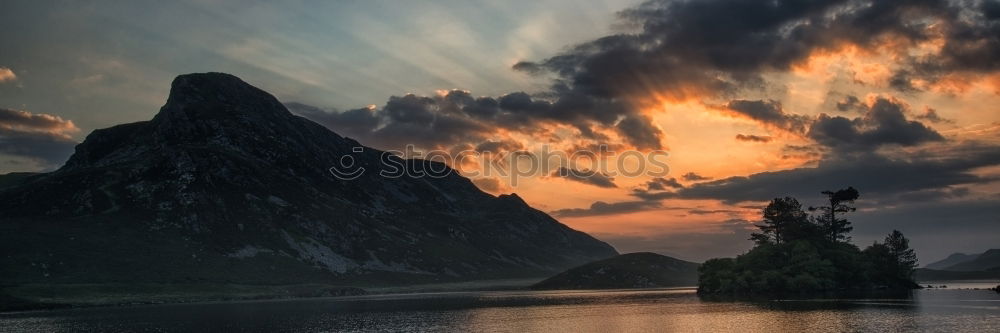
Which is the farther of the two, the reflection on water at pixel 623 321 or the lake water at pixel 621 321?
the reflection on water at pixel 623 321

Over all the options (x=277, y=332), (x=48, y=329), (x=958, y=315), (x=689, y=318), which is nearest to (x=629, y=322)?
(x=689, y=318)

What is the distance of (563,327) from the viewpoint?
11969cm

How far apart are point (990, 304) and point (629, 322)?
7297 cm

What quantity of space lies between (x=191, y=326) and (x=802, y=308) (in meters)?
121

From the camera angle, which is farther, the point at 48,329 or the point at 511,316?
the point at 511,316

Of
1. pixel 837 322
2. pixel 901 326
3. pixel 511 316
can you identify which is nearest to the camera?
pixel 901 326

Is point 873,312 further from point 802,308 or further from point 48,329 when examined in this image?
point 48,329

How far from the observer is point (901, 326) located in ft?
313

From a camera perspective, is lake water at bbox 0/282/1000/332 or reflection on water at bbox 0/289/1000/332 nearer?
lake water at bbox 0/282/1000/332

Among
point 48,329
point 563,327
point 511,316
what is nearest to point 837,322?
point 563,327

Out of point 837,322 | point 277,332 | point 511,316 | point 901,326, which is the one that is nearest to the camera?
point 901,326

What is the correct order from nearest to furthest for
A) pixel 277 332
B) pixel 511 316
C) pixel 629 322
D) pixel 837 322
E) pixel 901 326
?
pixel 901 326 < pixel 837 322 < pixel 277 332 < pixel 629 322 < pixel 511 316

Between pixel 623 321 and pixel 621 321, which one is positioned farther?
pixel 621 321

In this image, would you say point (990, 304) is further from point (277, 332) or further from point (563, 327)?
point (277, 332)
